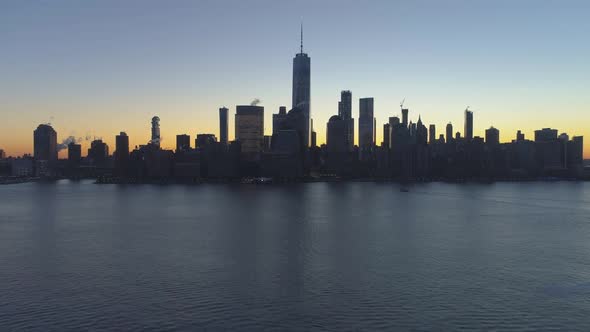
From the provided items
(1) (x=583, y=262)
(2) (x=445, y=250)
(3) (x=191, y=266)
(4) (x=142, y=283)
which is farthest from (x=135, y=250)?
(1) (x=583, y=262)

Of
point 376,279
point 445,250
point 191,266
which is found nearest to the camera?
point 376,279

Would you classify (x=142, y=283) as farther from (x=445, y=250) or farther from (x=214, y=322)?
(x=445, y=250)

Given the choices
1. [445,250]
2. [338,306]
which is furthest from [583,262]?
[338,306]

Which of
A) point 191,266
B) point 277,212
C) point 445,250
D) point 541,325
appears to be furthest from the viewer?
point 277,212

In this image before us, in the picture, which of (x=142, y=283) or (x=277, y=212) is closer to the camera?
(x=142, y=283)

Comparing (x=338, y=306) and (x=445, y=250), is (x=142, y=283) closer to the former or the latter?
(x=338, y=306)

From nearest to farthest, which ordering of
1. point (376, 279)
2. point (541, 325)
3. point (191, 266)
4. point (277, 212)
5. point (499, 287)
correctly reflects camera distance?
1. point (541, 325)
2. point (499, 287)
3. point (376, 279)
4. point (191, 266)
5. point (277, 212)
